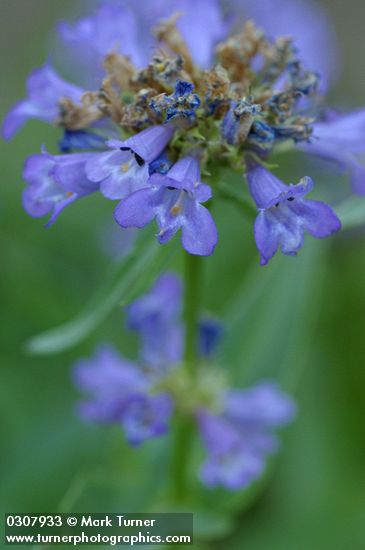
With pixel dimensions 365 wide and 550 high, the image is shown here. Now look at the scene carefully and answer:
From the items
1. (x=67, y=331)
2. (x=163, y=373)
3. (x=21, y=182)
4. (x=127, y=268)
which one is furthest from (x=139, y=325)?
(x=21, y=182)

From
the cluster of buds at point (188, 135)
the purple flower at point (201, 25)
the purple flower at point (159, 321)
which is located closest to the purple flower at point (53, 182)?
the cluster of buds at point (188, 135)

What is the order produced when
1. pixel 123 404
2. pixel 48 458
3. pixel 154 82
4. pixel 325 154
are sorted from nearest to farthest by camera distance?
pixel 154 82 < pixel 325 154 < pixel 123 404 < pixel 48 458

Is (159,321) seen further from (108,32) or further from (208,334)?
(108,32)

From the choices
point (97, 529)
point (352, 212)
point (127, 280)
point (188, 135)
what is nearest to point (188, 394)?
point (97, 529)

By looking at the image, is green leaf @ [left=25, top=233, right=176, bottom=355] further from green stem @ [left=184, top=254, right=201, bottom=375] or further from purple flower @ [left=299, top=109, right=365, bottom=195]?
purple flower @ [left=299, top=109, right=365, bottom=195]

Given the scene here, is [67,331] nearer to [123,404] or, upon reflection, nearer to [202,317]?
[123,404]

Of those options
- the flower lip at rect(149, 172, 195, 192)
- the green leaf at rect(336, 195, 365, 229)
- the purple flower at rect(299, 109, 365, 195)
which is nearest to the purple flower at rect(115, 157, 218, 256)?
the flower lip at rect(149, 172, 195, 192)

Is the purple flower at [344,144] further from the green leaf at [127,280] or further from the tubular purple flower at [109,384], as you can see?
the tubular purple flower at [109,384]
